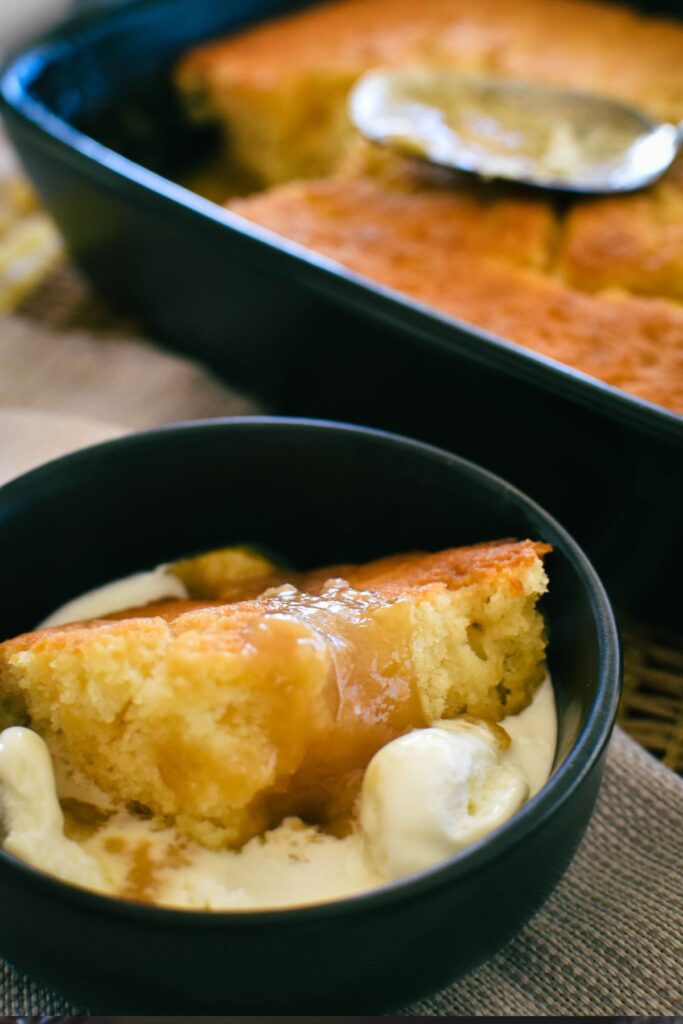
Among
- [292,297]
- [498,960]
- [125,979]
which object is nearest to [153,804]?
[125,979]

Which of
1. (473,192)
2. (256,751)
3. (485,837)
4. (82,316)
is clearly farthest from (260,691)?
(82,316)

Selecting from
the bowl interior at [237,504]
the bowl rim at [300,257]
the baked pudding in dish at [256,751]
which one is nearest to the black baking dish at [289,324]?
the bowl rim at [300,257]

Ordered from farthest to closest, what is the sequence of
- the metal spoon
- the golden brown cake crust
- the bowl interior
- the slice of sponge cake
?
the metal spoon, the golden brown cake crust, the bowl interior, the slice of sponge cake

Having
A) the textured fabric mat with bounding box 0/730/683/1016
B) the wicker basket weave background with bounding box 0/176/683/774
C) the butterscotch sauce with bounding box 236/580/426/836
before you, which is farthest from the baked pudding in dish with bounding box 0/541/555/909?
the wicker basket weave background with bounding box 0/176/683/774

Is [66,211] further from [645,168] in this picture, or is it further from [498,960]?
[498,960]

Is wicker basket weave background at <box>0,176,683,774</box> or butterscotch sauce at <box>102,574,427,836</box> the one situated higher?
butterscotch sauce at <box>102,574,427,836</box>

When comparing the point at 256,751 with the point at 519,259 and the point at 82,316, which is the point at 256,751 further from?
the point at 82,316

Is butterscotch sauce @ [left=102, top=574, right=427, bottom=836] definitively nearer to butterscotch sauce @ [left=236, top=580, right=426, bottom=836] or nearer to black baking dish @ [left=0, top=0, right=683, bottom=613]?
butterscotch sauce @ [left=236, top=580, right=426, bottom=836]

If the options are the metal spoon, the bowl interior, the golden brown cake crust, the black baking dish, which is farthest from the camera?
the metal spoon
